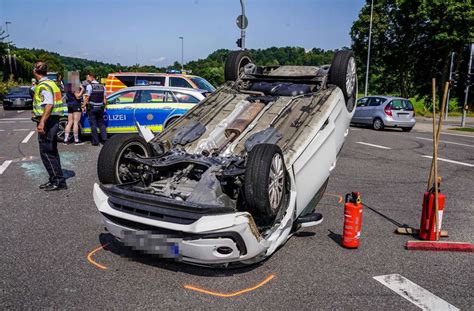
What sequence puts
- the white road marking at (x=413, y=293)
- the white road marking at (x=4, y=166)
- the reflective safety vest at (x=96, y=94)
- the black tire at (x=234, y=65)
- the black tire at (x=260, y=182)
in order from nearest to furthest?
1. the white road marking at (x=413, y=293)
2. the black tire at (x=260, y=182)
3. the black tire at (x=234, y=65)
4. the white road marking at (x=4, y=166)
5. the reflective safety vest at (x=96, y=94)

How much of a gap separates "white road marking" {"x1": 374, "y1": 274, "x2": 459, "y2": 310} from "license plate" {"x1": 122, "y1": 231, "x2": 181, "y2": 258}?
5.77 feet

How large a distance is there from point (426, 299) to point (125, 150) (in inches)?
119

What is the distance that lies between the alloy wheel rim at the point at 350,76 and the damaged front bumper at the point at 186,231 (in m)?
3.00

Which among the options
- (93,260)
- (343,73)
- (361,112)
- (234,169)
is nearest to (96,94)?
(343,73)

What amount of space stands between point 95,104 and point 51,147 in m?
4.28

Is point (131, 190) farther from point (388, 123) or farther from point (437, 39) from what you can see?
point (437, 39)

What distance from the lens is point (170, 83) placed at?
13.0 metres

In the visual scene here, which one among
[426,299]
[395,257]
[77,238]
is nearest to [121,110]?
[77,238]

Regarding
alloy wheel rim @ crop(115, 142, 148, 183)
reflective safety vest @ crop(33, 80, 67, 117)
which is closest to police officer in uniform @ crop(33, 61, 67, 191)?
reflective safety vest @ crop(33, 80, 67, 117)

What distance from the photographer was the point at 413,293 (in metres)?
3.41

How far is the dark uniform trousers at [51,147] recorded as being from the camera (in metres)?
6.15

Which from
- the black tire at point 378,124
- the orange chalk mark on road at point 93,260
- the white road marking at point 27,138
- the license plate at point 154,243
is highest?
the license plate at point 154,243

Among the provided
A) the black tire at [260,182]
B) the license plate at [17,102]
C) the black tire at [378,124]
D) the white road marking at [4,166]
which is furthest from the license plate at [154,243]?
the license plate at [17,102]

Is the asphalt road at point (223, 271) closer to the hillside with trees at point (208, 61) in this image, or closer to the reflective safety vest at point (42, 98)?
the reflective safety vest at point (42, 98)
